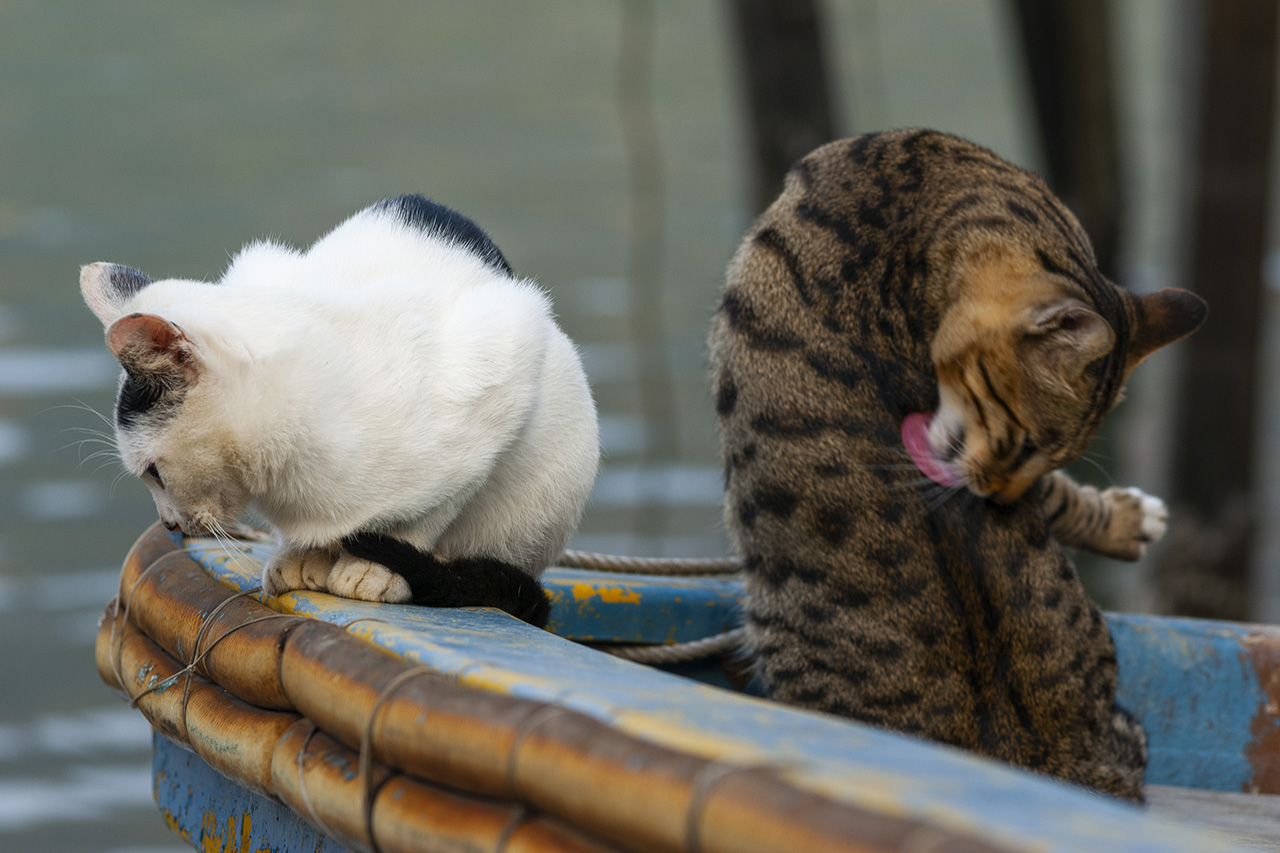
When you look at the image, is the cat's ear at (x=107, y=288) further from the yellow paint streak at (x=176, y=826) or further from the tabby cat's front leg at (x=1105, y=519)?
the tabby cat's front leg at (x=1105, y=519)

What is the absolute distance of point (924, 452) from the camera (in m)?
1.51

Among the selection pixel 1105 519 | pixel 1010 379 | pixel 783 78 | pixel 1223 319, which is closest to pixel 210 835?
pixel 1010 379

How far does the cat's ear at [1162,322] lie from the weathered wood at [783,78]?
47.1 inches

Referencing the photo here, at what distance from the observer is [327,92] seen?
7.26m

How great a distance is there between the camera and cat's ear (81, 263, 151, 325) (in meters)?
1.27

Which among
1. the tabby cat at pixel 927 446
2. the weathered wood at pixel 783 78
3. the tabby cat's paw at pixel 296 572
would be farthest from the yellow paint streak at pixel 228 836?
the weathered wood at pixel 783 78

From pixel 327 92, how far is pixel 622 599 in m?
6.13

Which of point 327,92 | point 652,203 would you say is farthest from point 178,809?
point 327,92

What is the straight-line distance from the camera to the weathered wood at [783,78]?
8.86 feet

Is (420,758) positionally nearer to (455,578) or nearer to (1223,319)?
(455,578)

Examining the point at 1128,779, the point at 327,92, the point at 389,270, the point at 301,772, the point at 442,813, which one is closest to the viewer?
the point at 442,813

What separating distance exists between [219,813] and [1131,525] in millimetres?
1275

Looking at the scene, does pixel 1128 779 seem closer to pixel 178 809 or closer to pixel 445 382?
pixel 445 382

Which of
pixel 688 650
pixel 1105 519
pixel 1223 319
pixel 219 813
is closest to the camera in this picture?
pixel 219 813
